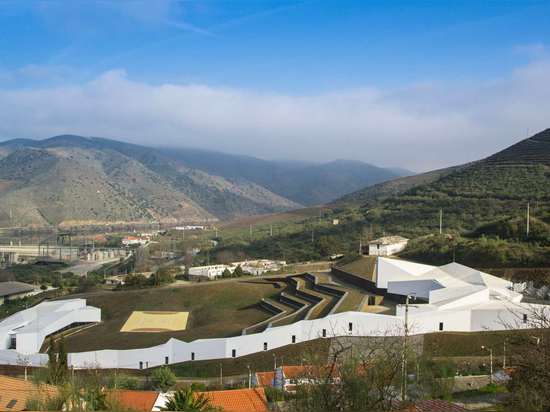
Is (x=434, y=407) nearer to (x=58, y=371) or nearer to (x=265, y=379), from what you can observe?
(x=58, y=371)

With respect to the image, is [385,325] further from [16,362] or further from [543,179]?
[543,179]

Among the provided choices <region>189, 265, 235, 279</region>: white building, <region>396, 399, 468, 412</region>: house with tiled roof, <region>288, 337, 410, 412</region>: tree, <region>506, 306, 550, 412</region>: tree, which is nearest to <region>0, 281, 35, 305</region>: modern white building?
<region>189, 265, 235, 279</region>: white building

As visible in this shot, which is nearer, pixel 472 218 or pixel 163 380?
pixel 163 380

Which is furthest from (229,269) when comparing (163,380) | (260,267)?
(163,380)

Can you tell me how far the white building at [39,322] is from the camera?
78.5 feet

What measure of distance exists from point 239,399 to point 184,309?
53.2 feet

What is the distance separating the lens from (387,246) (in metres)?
37.2

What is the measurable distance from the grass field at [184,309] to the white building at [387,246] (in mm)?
7928

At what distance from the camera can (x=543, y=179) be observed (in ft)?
160

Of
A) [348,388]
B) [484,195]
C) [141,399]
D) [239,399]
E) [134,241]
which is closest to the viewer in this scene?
[348,388]

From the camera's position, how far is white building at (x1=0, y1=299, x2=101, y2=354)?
2394 centimetres

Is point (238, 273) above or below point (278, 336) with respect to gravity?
above

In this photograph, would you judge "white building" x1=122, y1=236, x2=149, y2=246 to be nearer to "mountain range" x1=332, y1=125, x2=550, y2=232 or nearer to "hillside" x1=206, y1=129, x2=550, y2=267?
"hillside" x1=206, y1=129, x2=550, y2=267

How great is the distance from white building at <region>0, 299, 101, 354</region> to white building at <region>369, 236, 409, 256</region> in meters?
16.8
